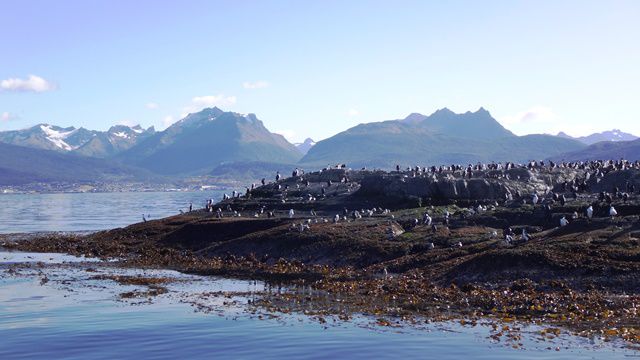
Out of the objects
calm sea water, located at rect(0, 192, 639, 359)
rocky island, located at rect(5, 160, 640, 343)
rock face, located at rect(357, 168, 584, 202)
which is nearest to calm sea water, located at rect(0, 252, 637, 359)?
calm sea water, located at rect(0, 192, 639, 359)

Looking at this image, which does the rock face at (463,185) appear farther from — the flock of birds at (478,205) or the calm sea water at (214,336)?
the calm sea water at (214,336)

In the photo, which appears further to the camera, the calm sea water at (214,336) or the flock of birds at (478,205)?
the flock of birds at (478,205)

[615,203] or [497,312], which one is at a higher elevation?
[615,203]

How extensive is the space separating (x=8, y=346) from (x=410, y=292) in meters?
19.2

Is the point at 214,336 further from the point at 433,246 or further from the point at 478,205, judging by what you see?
the point at 478,205

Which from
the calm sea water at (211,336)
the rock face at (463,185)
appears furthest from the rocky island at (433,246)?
the calm sea water at (211,336)

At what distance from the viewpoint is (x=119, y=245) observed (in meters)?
75.1

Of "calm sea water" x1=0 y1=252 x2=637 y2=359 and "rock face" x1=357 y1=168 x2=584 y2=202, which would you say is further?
"rock face" x1=357 y1=168 x2=584 y2=202

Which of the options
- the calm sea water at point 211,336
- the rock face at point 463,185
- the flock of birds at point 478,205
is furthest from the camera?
A: the rock face at point 463,185

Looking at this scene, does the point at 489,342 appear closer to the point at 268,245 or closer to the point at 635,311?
the point at 635,311

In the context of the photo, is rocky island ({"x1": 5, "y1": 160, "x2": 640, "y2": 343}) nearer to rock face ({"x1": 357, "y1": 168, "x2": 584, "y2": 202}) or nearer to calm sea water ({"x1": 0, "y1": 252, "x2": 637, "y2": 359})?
rock face ({"x1": 357, "y1": 168, "x2": 584, "y2": 202})

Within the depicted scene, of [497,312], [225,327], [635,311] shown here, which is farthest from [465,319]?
[225,327]

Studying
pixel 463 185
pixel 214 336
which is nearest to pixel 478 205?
pixel 463 185

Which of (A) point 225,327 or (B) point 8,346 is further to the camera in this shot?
(A) point 225,327
